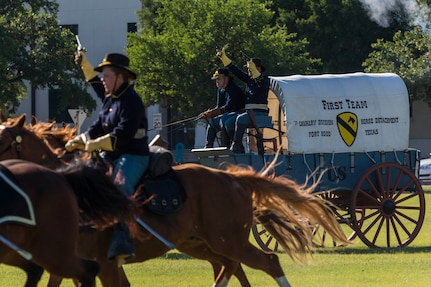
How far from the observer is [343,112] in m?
15.0

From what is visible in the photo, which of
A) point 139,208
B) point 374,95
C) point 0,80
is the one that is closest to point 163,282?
point 139,208

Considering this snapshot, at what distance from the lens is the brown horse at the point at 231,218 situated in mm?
8727

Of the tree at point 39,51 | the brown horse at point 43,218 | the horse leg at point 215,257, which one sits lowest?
the horse leg at point 215,257

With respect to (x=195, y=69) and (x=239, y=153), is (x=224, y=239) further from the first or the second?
(x=195, y=69)

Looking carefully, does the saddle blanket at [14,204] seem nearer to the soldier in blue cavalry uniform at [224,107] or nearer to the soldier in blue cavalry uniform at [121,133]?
the soldier in blue cavalry uniform at [121,133]

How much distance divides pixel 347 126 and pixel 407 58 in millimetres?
23669

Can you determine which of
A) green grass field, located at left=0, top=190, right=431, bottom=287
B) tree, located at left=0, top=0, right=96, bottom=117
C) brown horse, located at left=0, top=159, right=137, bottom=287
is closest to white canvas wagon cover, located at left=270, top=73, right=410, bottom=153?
green grass field, located at left=0, top=190, right=431, bottom=287

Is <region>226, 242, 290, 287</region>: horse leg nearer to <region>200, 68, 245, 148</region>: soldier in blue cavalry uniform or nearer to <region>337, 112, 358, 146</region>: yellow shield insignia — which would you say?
<region>200, 68, 245, 148</region>: soldier in blue cavalry uniform

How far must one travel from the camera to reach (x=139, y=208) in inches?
326

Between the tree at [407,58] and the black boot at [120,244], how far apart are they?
97.9ft

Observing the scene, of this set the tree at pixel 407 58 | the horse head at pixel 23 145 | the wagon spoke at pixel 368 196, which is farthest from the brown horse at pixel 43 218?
the tree at pixel 407 58

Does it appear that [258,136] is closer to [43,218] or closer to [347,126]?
[347,126]

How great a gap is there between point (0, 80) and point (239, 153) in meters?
15.9

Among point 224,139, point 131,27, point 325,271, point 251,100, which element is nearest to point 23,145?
point 325,271
